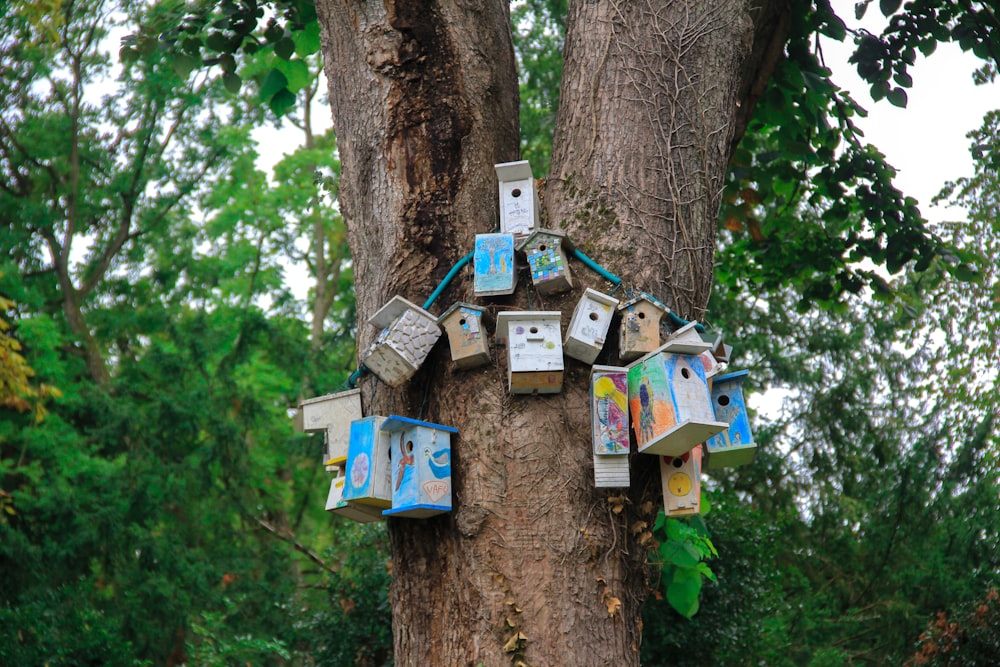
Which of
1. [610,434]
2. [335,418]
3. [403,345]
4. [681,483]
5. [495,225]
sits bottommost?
[681,483]

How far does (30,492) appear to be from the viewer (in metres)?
9.28

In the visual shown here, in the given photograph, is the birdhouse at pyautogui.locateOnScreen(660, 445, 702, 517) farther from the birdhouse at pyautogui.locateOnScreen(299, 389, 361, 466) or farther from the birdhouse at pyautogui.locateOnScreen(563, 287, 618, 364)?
the birdhouse at pyautogui.locateOnScreen(299, 389, 361, 466)

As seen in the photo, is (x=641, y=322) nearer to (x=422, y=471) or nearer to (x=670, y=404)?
(x=670, y=404)

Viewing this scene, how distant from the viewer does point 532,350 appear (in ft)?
8.26

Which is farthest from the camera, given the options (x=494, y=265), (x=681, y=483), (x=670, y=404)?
(x=494, y=265)

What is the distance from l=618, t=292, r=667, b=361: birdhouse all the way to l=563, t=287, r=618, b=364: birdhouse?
44 mm

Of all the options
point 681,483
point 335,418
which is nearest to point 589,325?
point 681,483

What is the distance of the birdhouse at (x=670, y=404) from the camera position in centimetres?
245

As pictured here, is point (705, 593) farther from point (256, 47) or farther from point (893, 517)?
point (256, 47)

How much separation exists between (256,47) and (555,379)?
3.07 meters

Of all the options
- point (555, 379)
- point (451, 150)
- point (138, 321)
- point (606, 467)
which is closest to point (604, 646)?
point (606, 467)

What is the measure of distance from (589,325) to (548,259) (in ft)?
0.75

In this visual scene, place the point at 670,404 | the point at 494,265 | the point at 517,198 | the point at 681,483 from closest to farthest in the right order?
1. the point at 670,404
2. the point at 681,483
3. the point at 494,265
4. the point at 517,198

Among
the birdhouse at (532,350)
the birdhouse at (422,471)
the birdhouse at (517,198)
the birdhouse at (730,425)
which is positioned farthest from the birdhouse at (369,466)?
the birdhouse at (730,425)
